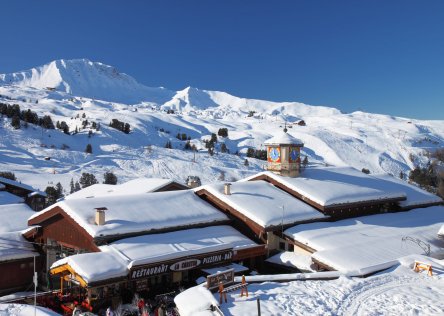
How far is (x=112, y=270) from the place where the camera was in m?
16.9

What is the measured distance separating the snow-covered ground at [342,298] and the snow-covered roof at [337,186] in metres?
9.55

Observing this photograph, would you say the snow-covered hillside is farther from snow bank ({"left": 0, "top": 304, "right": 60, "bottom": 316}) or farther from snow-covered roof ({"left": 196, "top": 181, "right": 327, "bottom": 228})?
snow bank ({"left": 0, "top": 304, "right": 60, "bottom": 316})

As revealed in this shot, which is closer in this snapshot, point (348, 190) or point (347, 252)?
point (347, 252)

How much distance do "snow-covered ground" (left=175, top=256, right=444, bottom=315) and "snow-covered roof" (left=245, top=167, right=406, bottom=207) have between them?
9.55 m

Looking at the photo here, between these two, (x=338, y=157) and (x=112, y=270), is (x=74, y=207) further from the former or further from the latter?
(x=338, y=157)

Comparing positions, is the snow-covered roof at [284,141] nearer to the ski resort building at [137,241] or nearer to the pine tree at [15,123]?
the ski resort building at [137,241]

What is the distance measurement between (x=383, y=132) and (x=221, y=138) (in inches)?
3020

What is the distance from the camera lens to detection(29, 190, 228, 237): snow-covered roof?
20.1 metres

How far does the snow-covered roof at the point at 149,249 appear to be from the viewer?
55.2 feet

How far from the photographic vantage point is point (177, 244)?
20.0 meters

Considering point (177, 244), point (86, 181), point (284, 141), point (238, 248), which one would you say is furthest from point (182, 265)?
point (86, 181)

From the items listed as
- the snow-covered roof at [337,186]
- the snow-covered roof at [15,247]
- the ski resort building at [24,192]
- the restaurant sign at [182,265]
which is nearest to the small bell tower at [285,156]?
the snow-covered roof at [337,186]

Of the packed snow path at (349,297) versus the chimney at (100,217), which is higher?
the chimney at (100,217)

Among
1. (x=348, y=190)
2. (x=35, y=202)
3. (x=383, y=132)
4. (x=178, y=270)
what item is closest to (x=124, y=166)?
(x=35, y=202)
